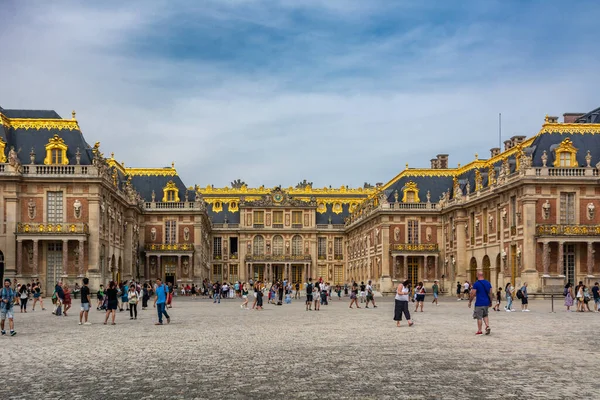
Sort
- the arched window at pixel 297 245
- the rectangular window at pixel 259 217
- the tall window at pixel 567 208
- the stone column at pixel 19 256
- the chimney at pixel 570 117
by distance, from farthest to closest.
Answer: the arched window at pixel 297 245 → the rectangular window at pixel 259 217 → the chimney at pixel 570 117 → the tall window at pixel 567 208 → the stone column at pixel 19 256

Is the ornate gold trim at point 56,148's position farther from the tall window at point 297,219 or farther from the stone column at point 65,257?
the tall window at point 297,219

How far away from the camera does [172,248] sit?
73188 millimetres

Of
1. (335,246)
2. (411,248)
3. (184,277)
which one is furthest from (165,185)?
(335,246)

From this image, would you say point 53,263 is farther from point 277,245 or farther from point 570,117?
point 277,245

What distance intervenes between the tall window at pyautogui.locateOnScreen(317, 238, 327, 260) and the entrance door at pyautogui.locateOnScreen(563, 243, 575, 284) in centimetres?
5533

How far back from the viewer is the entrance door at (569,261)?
5066cm

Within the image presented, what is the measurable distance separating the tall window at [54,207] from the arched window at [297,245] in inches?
2193

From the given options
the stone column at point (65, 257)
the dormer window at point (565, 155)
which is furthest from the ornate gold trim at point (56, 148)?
the dormer window at point (565, 155)

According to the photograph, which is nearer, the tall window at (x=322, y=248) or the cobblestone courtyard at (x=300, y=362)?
the cobblestone courtyard at (x=300, y=362)

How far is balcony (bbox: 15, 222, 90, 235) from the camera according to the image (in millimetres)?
48875

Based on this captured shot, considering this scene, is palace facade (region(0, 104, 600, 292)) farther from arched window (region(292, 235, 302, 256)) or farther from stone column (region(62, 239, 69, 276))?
arched window (region(292, 235, 302, 256))

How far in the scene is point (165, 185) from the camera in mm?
76438

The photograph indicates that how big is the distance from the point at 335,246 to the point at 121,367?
3566 inches

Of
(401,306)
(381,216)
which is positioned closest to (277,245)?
(381,216)
